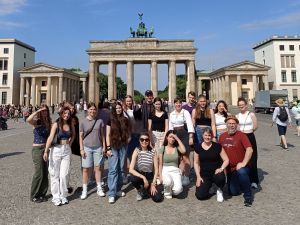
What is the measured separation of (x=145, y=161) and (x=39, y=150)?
2.31 meters

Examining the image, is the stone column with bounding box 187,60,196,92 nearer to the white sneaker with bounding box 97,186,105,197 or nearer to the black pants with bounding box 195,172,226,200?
the black pants with bounding box 195,172,226,200

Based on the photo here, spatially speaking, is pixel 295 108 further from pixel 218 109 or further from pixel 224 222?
pixel 224 222

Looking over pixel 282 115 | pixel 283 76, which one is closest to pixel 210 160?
pixel 282 115

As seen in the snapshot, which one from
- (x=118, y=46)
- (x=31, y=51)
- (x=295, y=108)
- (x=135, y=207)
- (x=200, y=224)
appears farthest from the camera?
(x=31, y=51)

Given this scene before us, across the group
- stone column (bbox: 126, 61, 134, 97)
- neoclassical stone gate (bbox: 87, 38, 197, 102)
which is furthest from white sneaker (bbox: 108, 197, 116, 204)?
stone column (bbox: 126, 61, 134, 97)

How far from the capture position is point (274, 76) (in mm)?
74188

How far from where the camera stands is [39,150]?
614 cm

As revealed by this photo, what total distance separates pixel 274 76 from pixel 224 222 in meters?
76.8

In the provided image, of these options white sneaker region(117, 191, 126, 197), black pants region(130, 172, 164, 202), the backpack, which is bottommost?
white sneaker region(117, 191, 126, 197)

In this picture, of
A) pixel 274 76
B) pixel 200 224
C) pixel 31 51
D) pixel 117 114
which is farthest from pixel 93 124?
pixel 31 51

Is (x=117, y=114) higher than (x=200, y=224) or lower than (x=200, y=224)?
higher

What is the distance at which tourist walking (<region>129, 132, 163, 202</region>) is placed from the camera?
246 inches

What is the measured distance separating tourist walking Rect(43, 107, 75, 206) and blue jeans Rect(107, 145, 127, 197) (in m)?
0.92

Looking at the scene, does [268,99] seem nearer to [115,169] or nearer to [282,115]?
[282,115]
